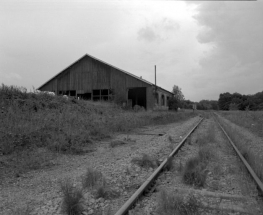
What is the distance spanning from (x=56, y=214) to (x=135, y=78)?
27.9 m

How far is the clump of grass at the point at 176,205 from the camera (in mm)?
3266

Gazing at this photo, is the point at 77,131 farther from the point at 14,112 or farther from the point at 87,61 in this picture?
the point at 87,61

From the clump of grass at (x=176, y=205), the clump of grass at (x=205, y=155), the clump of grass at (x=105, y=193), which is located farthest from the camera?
the clump of grass at (x=205, y=155)

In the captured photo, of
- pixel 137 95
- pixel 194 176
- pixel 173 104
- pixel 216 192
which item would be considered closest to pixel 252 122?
pixel 194 176

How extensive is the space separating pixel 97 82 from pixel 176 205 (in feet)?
97.3

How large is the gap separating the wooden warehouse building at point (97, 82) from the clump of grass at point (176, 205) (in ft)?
86.2

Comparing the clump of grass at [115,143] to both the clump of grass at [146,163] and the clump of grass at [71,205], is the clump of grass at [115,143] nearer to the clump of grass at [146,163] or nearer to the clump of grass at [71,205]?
the clump of grass at [146,163]

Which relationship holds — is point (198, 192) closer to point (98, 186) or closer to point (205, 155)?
point (98, 186)

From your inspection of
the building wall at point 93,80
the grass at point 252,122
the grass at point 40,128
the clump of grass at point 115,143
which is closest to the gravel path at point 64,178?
the grass at point 40,128

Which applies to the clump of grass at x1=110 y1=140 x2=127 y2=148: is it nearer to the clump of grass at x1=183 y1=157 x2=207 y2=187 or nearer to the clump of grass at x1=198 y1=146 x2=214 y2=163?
the clump of grass at x1=198 y1=146 x2=214 y2=163

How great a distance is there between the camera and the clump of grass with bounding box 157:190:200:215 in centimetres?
327

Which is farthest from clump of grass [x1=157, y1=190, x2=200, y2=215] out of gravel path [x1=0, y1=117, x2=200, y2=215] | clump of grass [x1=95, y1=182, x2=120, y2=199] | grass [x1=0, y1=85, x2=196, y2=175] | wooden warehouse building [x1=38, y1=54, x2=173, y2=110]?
wooden warehouse building [x1=38, y1=54, x2=173, y2=110]

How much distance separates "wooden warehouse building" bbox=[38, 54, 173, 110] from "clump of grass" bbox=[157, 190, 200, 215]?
26260mm

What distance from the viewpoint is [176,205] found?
3.42 m
